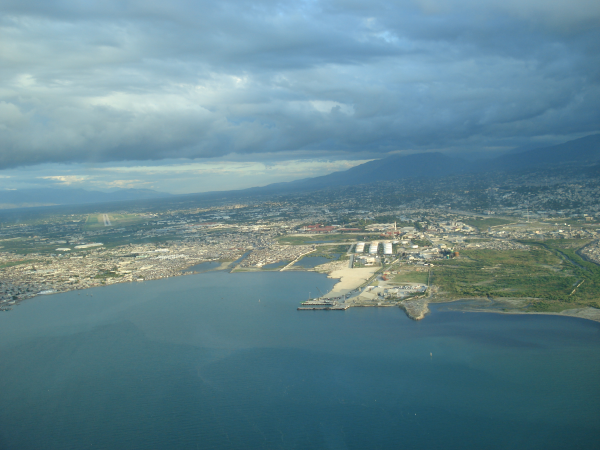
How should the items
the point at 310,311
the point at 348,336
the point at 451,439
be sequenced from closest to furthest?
the point at 451,439, the point at 348,336, the point at 310,311

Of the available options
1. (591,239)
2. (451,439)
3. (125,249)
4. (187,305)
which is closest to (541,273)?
(591,239)

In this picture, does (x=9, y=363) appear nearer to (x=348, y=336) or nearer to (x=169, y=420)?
(x=169, y=420)

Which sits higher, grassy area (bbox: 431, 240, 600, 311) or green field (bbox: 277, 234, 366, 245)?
green field (bbox: 277, 234, 366, 245)

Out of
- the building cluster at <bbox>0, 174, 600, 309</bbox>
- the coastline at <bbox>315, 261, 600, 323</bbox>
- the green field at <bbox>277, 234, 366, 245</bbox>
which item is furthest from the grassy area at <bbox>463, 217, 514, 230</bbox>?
the coastline at <bbox>315, 261, 600, 323</bbox>

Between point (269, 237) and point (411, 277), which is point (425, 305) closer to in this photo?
point (411, 277)

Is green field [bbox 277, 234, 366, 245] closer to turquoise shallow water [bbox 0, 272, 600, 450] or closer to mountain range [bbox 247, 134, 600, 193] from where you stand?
turquoise shallow water [bbox 0, 272, 600, 450]

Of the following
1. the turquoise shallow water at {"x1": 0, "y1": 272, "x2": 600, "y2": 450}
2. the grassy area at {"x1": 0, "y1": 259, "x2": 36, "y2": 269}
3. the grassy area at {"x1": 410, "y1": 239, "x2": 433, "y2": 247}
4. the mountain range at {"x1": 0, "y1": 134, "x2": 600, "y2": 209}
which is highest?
the mountain range at {"x1": 0, "y1": 134, "x2": 600, "y2": 209}

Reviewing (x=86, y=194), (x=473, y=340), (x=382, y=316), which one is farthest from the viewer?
(x=86, y=194)
